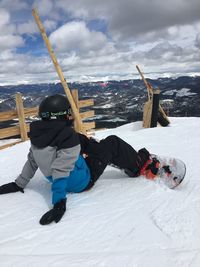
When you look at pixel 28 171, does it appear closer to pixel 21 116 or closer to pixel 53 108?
pixel 53 108

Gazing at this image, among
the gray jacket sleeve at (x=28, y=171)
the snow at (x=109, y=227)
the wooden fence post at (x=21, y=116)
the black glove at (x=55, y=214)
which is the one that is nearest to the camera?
the snow at (x=109, y=227)

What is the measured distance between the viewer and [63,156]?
310 cm

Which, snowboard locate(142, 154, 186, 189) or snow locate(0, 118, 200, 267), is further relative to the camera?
snowboard locate(142, 154, 186, 189)

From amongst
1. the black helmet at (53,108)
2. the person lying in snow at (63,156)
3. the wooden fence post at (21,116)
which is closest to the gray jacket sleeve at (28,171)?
the person lying in snow at (63,156)

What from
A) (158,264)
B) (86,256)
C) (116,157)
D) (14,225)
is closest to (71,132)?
(116,157)

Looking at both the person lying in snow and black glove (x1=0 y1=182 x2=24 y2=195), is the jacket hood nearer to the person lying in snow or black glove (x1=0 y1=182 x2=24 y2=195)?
the person lying in snow

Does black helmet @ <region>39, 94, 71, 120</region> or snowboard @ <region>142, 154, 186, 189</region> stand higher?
black helmet @ <region>39, 94, 71, 120</region>

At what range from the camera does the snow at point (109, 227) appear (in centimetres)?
217

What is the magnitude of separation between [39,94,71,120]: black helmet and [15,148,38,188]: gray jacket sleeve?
1.77ft

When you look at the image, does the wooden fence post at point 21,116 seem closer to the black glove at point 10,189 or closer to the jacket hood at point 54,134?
the black glove at point 10,189

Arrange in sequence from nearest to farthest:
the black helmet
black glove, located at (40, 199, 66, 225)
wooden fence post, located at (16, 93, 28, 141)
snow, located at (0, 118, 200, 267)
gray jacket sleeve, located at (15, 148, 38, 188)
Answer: snow, located at (0, 118, 200, 267)
black glove, located at (40, 199, 66, 225)
the black helmet
gray jacket sleeve, located at (15, 148, 38, 188)
wooden fence post, located at (16, 93, 28, 141)

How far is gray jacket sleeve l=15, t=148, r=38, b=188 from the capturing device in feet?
11.7

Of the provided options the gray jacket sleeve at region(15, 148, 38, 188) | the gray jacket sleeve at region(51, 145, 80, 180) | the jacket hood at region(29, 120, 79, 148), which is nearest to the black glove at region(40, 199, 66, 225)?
the gray jacket sleeve at region(51, 145, 80, 180)

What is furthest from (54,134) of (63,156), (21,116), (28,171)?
(21,116)
